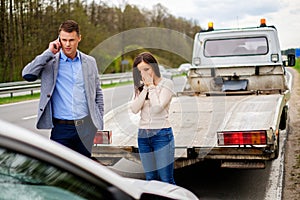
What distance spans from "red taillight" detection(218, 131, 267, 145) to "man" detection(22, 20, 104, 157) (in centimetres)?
175

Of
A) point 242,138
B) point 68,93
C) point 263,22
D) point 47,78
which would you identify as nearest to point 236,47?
point 263,22

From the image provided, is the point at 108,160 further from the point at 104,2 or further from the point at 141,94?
the point at 104,2

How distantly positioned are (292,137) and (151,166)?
6279 millimetres

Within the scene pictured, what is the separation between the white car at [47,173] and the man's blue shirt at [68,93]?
2246 mm

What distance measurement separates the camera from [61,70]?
4395mm

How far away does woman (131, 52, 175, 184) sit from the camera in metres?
4.68

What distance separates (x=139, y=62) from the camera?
15.3 ft

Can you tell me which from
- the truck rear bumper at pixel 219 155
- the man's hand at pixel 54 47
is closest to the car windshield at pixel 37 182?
the man's hand at pixel 54 47

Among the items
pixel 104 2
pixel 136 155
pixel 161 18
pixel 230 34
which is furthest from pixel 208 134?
pixel 161 18

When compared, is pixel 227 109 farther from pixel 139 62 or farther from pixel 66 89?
pixel 66 89

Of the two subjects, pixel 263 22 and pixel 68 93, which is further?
pixel 263 22

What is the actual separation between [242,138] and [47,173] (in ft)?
12.5

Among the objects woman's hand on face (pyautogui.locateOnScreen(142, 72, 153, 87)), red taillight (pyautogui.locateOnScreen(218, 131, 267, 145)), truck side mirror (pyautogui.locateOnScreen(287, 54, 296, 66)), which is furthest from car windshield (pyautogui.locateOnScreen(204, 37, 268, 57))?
woman's hand on face (pyautogui.locateOnScreen(142, 72, 153, 87))

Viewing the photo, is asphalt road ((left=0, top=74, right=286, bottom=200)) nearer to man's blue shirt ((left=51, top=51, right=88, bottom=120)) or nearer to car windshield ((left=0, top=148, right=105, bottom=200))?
man's blue shirt ((left=51, top=51, right=88, bottom=120))
